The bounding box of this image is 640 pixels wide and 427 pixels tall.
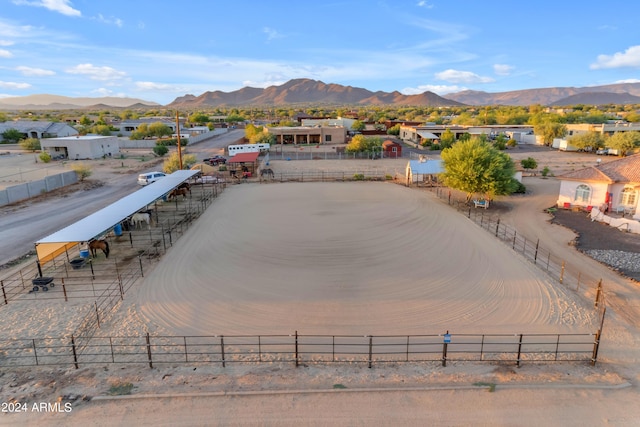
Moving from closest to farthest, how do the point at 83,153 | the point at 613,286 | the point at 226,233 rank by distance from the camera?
the point at 613,286, the point at 226,233, the point at 83,153

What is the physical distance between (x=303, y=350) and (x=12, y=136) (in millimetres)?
84589

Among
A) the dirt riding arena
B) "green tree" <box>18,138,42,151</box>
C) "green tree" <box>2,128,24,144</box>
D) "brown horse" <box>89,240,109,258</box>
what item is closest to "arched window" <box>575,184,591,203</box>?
the dirt riding arena

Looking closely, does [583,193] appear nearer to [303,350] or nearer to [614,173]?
[614,173]

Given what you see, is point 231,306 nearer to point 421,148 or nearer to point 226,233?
point 226,233

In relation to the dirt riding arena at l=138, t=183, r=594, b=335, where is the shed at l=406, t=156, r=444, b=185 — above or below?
above

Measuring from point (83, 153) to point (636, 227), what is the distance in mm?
61067

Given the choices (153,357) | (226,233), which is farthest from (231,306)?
(226,233)

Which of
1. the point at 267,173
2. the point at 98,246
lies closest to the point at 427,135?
the point at 267,173

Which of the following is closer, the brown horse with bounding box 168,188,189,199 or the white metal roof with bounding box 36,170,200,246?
the white metal roof with bounding box 36,170,200,246

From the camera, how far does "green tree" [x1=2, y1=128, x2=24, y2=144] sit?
2798 inches

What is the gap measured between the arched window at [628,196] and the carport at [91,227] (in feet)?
106

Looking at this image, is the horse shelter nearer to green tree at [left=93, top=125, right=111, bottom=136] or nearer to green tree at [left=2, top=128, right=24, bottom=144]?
green tree at [left=93, top=125, right=111, bottom=136]

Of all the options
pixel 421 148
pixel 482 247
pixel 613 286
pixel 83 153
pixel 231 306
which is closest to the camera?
pixel 231 306

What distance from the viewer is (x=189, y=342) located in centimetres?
1237
